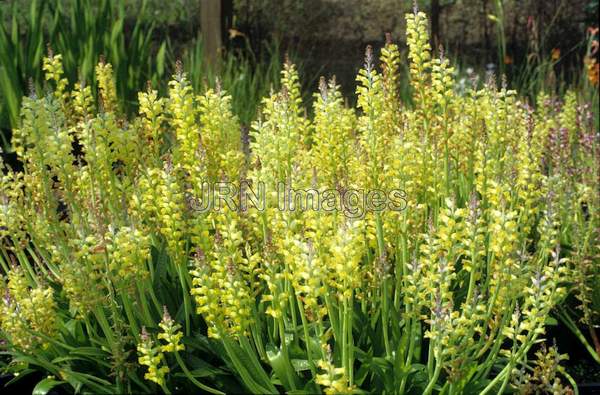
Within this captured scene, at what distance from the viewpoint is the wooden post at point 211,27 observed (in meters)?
8.00

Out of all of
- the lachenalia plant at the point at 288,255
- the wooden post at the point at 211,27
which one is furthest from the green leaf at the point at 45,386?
the wooden post at the point at 211,27

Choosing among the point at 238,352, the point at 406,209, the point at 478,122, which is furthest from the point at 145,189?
the point at 478,122

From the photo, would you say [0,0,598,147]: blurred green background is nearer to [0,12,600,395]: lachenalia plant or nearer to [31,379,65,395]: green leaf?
[0,12,600,395]: lachenalia plant

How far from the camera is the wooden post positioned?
8.00m

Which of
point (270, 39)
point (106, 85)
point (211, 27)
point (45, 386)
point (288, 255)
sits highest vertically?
point (106, 85)

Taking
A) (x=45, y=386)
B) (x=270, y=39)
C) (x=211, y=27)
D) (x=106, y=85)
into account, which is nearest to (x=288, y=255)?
(x=45, y=386)

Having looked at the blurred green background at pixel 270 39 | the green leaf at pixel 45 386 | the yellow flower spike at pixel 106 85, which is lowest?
the green leaf at pixel 45 386

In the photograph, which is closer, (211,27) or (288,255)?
(288,255)

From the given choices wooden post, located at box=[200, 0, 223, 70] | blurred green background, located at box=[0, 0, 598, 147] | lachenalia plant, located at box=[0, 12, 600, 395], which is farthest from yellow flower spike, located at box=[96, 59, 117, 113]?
wooden post, located at box=[200, 0, 223, 70]

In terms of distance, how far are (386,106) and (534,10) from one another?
9082 millimetres

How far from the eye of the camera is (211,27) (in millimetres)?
8062

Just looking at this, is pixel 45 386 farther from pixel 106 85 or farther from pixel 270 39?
pixel 270 39

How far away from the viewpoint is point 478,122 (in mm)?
3721

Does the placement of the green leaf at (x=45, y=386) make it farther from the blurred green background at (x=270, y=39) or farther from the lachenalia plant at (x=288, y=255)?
the blurred green background at (x=270, y=39)
